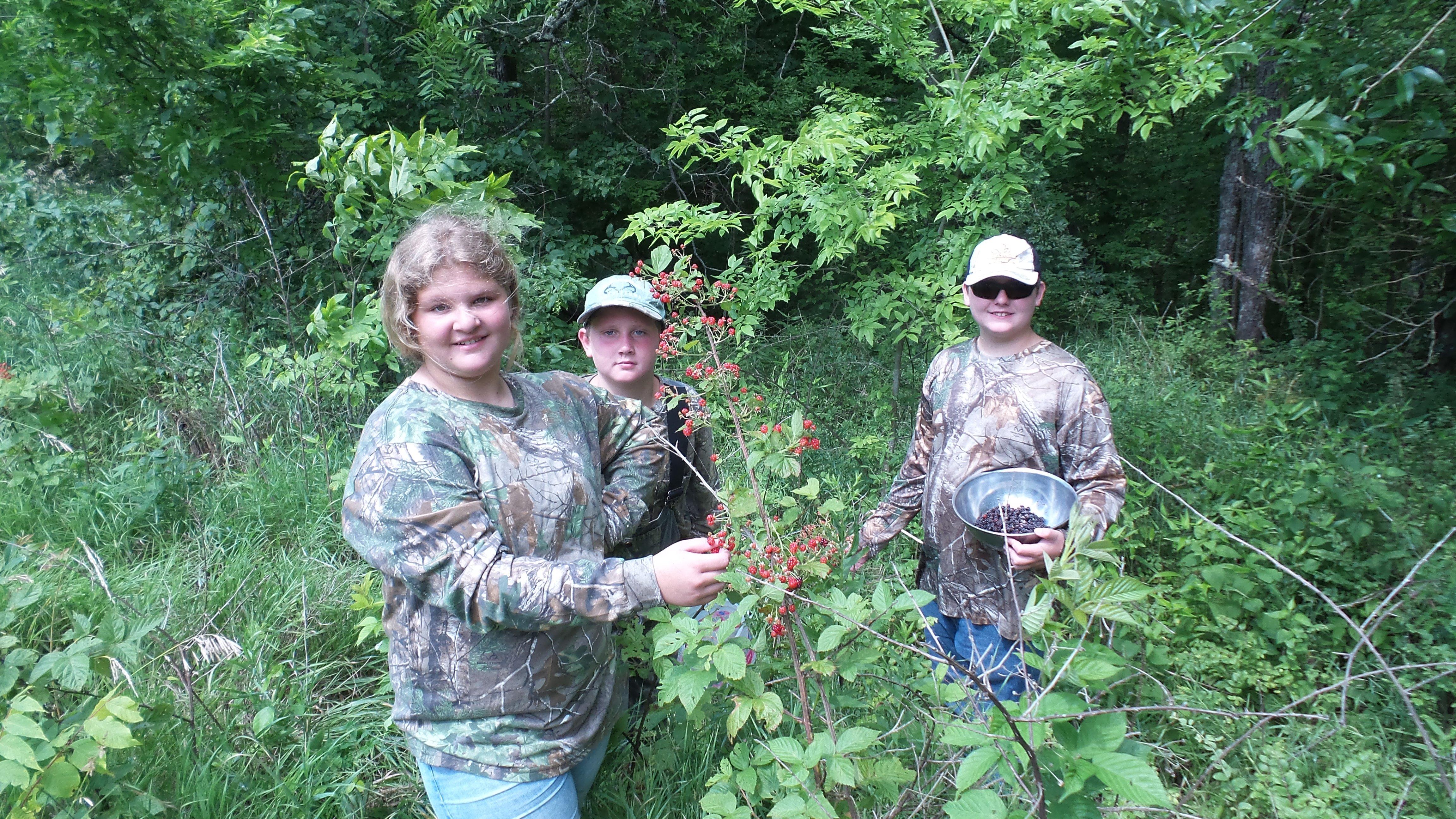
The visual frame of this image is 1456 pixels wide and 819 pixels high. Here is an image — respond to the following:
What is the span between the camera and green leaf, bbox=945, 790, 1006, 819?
1268 mm

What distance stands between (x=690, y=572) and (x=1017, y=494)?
1470mm

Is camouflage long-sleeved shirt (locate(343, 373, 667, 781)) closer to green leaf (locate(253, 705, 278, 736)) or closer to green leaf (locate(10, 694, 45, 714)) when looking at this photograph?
green leaf (locate(10, 694, 45, 714))

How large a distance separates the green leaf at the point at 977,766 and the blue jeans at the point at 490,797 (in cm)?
89

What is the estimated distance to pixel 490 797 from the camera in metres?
1.68

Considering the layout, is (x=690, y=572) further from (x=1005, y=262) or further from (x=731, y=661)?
(x=1005, y=262)

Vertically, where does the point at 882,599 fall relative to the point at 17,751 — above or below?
above

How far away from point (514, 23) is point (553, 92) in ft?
4.02

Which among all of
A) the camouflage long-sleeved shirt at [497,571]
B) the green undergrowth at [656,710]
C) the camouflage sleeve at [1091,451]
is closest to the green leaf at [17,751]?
the green undergrowth at [656,710]

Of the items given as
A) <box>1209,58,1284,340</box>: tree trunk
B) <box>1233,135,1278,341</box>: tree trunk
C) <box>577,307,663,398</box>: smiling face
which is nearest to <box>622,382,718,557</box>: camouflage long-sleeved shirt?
<box>577,307,663,398</box>: smiling face

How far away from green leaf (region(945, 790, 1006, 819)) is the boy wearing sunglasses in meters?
1.10

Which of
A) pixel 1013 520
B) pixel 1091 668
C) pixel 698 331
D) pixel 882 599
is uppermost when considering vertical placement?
pixel 698 331

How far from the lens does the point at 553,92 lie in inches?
308

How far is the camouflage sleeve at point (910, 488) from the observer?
2.87 metres

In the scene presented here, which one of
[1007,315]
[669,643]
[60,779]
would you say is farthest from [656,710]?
[1007,315]
